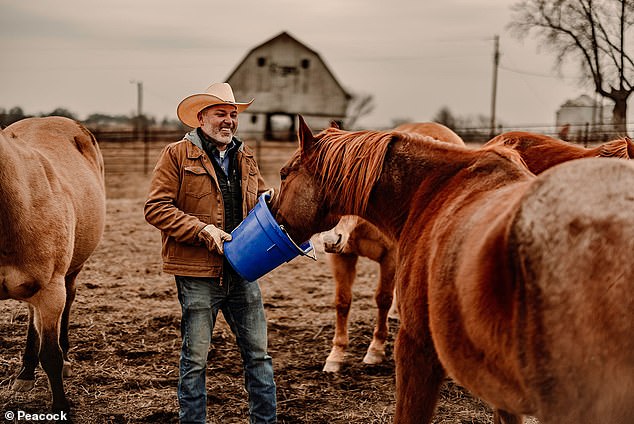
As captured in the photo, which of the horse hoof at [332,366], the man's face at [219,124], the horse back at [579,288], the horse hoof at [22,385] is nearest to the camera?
the horse back at [579,288]

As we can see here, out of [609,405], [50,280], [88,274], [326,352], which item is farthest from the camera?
[88,274]

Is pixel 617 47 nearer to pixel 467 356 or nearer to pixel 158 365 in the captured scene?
pixel 467 356

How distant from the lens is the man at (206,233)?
3.19 metres

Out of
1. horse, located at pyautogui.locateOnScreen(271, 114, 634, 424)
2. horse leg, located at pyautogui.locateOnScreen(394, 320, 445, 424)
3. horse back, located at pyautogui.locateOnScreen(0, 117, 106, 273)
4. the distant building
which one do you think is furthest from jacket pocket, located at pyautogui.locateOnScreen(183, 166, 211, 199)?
the distant building

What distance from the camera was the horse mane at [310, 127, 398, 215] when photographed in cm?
270

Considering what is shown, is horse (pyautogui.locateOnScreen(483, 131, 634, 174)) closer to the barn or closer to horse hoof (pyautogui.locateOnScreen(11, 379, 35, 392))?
horse hoof (pyautogui.locateOnScreen(11, 379, 35, 392))

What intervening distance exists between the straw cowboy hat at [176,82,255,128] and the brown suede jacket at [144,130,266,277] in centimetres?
17

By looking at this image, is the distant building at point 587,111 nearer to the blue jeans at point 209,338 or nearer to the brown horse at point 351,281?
the brown horse at point 351,281

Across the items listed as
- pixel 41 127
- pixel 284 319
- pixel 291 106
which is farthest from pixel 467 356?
pixel 291 106

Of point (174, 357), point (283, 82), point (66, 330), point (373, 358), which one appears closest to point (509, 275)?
point (373, 358)

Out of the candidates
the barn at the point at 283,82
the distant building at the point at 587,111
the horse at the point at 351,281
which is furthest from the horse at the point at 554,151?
the barn at the point at 283,82

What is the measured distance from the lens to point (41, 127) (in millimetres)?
5051

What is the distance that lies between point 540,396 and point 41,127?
4.60 m

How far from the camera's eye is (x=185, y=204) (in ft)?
10.8
